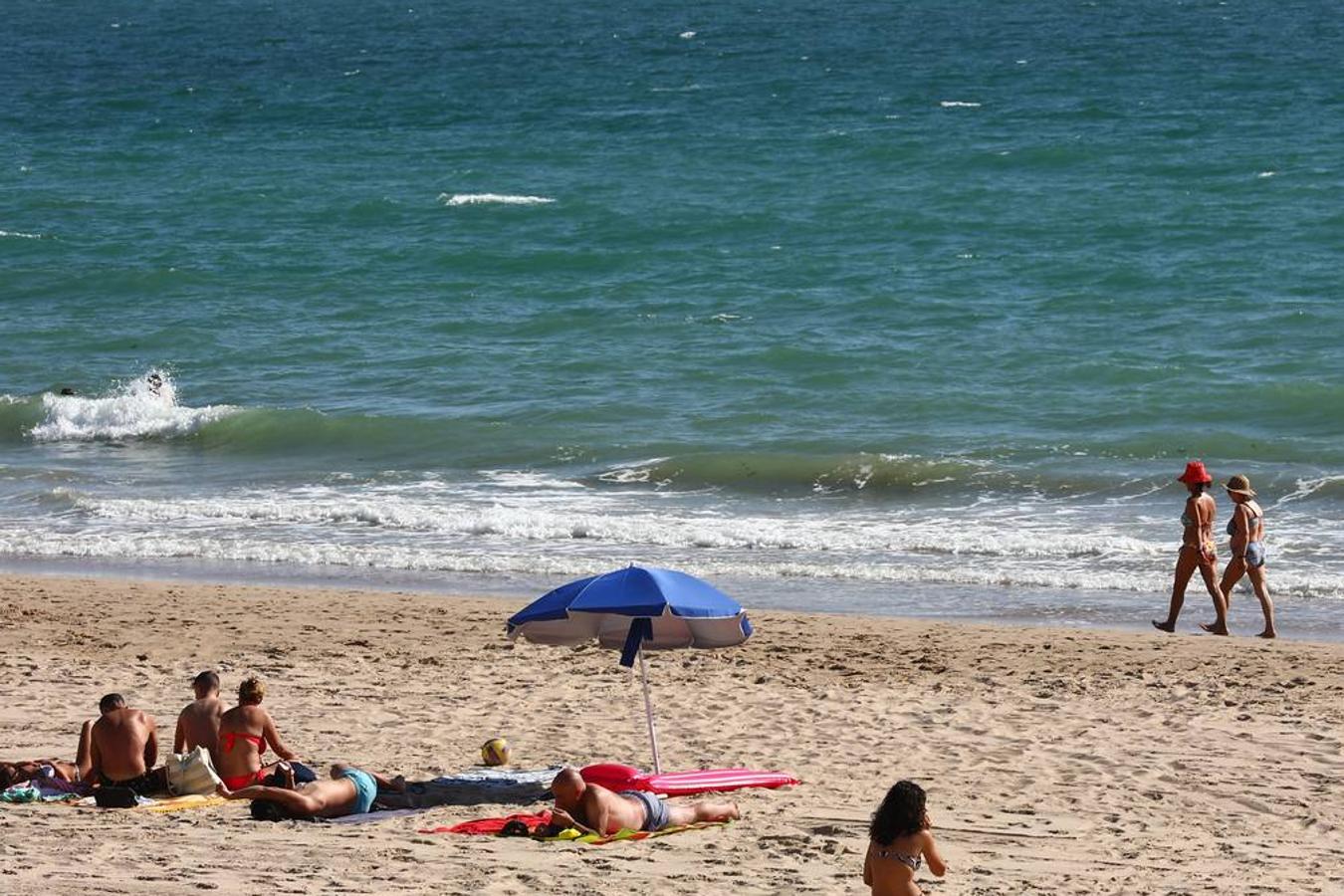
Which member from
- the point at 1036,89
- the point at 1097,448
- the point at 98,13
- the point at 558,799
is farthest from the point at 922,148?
the point at 98,13

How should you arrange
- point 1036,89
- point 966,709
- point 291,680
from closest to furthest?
point 966,709, point 291,680, point 1036,89

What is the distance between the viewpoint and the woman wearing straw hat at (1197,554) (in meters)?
14.3

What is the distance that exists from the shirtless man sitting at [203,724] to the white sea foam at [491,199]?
25.3 meters

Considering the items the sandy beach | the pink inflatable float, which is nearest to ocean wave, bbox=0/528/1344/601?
the sandy beach

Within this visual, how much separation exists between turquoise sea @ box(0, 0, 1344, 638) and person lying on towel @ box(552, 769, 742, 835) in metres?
5.84

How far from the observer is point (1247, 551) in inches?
558

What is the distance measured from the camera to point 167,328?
28266mm

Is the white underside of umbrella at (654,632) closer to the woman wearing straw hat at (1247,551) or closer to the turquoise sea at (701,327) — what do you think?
the turquoise sea at (701,327)

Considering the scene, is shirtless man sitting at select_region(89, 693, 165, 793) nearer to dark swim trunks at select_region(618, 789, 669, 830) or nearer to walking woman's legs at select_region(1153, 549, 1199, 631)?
dark swim trunks at select_region(618, 789, 669, 830)

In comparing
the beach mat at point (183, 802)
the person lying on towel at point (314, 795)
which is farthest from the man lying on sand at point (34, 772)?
the person lying on towel at point (314, 795)

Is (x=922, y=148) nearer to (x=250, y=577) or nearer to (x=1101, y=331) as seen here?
(x=1101, y=331)

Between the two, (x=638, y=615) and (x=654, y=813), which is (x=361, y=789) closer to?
(x=654, y=813)

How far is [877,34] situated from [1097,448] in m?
42.3

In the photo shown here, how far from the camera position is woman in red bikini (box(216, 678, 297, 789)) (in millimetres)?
10523
